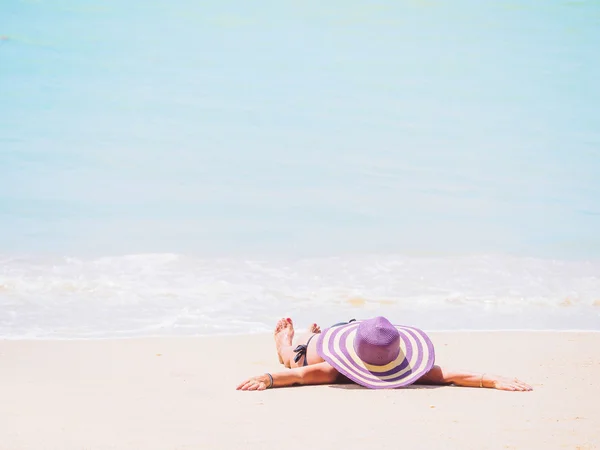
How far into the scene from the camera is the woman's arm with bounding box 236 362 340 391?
13.2ft

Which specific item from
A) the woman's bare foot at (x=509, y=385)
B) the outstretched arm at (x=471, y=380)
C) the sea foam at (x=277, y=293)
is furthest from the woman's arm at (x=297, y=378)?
the sea foam at (x=277, y=293)

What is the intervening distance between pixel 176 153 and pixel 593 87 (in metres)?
8.19

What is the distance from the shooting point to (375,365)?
4156 mm

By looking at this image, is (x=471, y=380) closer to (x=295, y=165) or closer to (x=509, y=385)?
(x=509, y=385)

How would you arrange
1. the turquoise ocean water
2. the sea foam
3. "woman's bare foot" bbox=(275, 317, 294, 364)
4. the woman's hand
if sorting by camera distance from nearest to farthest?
the woman's hand → "woman's bare foot" bbox=(275, 317, 294, 364) → the sea foam → the turquoise ocean water

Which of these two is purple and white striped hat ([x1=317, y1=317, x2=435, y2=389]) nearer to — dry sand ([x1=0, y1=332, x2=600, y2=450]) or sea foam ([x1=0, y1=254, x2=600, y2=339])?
dry sand ([x1=0, y1=332, x2=600, y2=450])

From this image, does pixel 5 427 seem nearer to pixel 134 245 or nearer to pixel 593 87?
pixel 134 245

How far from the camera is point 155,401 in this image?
370 centimetres

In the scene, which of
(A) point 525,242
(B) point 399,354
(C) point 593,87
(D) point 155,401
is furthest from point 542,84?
(D) point 155,401

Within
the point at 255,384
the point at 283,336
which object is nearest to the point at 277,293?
the point at 283,336

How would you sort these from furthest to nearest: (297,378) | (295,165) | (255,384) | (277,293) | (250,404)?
(295,165) → (277,293) → (297,378) → (255,384) → (250,404)

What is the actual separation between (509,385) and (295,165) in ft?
26.8

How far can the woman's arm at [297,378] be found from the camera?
403cm

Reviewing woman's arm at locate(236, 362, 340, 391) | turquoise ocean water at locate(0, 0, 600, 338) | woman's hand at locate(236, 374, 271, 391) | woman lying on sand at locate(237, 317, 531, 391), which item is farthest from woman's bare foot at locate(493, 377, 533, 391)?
turquoise ocean water at locate(0, 0, 600, 338)
